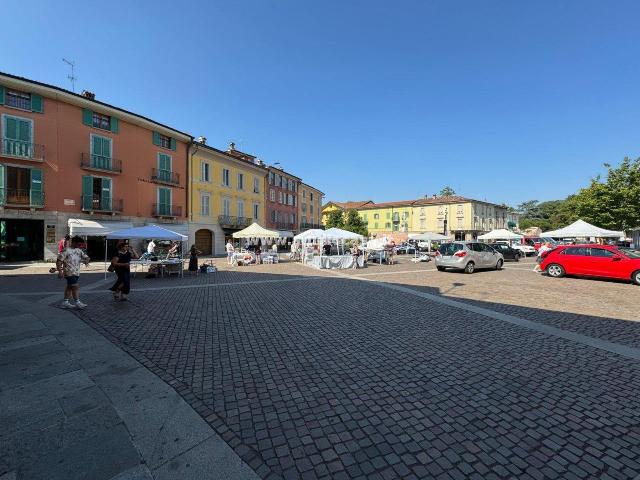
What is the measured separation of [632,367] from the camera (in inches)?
170

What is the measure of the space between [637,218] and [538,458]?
109 feet

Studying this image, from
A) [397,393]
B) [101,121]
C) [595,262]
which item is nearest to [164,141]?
[101,121]

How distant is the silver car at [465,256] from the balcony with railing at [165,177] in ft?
76.6

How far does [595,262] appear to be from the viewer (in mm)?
12781

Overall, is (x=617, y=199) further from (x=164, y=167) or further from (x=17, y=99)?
(x=17, y=99)

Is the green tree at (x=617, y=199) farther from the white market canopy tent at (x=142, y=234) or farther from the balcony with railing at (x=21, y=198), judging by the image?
the balcony with railing at (x=21, y=198)

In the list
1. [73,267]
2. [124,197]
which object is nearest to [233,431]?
[73,267]

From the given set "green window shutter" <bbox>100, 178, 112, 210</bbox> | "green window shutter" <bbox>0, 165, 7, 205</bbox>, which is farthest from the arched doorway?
"green window shutter" <bbox>0, 165, 7, 205</bbox>

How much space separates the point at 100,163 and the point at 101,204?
3.00m

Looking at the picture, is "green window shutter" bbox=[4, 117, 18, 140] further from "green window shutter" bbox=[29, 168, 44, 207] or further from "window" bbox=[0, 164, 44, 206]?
"green window shutter" bbox=[29, 168, 44, 207]

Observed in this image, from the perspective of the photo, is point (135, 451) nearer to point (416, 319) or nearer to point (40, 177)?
point (416, 319)

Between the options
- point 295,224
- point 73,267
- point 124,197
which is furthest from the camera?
point 295,224

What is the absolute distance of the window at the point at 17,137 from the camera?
1895 centimetres

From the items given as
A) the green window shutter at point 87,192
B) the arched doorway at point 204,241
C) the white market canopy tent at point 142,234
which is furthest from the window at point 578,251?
the arched doorway at point 204,241
